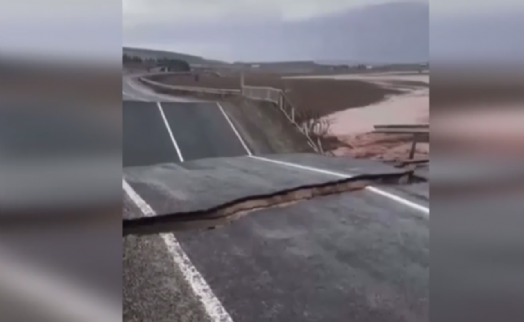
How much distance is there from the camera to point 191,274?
155 centimetres

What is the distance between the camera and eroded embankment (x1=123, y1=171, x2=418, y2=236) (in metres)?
1.62

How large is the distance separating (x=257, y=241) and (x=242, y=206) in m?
0.13

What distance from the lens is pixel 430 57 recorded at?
1568mm

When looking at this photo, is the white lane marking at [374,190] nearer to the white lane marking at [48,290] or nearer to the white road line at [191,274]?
the white road line at [191,274]

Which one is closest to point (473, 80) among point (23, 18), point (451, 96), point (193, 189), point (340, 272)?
point (451, 96)

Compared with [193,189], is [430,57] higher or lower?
higher

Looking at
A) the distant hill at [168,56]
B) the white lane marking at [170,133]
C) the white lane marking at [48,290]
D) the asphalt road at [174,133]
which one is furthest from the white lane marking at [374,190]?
the white lane marking at [48,290]

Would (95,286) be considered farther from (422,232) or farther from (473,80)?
(473,80)

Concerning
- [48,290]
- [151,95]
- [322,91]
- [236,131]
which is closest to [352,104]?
[322,91]

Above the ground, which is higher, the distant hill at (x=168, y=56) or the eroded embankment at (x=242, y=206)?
the distant hill at (x=168, y=56)

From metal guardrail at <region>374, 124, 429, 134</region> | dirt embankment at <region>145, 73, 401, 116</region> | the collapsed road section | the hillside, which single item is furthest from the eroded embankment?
the hillside

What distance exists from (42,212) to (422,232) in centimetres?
116

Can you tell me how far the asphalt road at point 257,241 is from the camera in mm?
1488

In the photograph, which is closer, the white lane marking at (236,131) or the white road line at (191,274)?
the white road line at (191,274)
